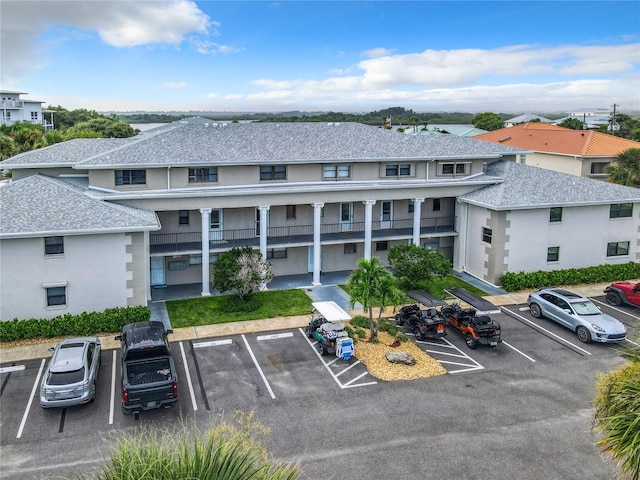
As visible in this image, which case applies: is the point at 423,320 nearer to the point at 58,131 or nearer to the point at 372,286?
the point at 372,286

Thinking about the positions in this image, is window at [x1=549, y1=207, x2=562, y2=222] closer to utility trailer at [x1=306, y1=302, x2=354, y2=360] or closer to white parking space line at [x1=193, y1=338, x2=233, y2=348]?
utility trailer at [x1=306, y1=302, x2=354, y2=360]

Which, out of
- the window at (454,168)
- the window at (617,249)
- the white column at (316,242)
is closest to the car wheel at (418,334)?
the white column at (316,242)

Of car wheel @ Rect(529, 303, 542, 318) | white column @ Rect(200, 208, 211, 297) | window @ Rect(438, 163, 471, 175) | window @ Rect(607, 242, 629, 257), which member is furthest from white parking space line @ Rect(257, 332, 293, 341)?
window @ Rect(607, 242, 629, 257)

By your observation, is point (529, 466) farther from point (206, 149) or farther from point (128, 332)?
point (206, 149)

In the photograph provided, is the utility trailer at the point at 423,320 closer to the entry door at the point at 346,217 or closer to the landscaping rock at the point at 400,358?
the landscaping rock at the point at 400,358

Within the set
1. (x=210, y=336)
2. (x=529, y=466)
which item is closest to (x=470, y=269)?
(x=210, y=336)
